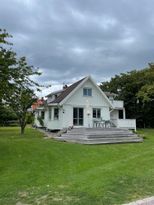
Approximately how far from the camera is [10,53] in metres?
15.9

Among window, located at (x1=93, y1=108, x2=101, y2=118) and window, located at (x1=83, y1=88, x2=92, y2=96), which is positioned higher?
window, located at (x1=83, y1=88, x2=92, y2=96)

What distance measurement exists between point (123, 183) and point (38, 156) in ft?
23.1

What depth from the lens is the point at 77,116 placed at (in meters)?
33.4

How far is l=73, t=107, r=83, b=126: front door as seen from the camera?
33.2 meters

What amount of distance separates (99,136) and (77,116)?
28.8 ft

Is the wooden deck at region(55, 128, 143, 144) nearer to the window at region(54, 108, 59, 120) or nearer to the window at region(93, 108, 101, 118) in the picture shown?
the window at region(54, 108, 59, 120)

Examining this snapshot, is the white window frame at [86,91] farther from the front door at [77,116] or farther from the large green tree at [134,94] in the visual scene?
the large green tree at [134,94]

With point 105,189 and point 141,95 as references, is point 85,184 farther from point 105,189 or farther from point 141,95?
point 141,95

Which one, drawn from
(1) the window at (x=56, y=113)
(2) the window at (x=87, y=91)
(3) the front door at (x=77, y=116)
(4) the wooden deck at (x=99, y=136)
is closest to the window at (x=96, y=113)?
(3) the front door at (x=77, y=116)

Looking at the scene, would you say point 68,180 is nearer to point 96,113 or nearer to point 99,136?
point 99,136

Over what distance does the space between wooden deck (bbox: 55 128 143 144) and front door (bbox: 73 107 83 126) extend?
17.4ft

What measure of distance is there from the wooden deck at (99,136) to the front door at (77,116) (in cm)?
530

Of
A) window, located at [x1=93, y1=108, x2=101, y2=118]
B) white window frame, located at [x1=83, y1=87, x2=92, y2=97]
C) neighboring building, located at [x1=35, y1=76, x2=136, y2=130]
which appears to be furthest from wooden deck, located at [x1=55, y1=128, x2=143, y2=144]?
white window frame, located at [x1=83, y1=87, x2=92, y2=97]

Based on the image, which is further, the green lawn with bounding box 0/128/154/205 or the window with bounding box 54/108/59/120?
the window with bounding box 54/108/59/120
